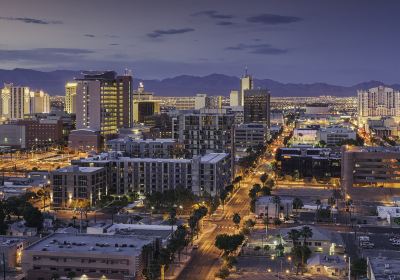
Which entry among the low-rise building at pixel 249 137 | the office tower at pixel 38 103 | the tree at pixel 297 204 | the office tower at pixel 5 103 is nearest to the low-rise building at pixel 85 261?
the tree at pixel 297 204

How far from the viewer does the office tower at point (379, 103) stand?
118688 millimetres

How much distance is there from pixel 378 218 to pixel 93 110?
36.3 meters

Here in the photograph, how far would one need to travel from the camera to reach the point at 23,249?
68.5ft

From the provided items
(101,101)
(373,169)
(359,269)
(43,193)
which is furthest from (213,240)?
(101,101)

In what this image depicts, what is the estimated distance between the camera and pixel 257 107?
80.7 metres

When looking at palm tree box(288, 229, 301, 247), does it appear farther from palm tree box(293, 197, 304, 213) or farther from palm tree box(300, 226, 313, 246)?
palm tree box(293, 197, 304, 213)

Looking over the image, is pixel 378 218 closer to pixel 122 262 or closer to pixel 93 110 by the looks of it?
pixel 122 262

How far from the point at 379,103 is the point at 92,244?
107 m

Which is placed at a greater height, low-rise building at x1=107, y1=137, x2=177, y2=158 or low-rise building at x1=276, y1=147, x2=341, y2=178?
low-rise building at x1=107, y1=137, x2=177, y2=158

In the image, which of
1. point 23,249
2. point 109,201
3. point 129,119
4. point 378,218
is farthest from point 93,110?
point 23,249

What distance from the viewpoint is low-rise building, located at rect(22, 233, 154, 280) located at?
19.4 metres

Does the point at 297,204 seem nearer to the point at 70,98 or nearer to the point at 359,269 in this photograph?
the point at 359,269

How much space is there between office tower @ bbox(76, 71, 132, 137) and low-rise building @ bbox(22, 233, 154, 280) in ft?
131

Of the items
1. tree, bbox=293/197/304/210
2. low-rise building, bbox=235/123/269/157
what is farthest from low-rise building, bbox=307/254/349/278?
low-rise building, bbox=235/123/269/157
